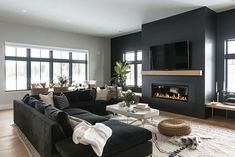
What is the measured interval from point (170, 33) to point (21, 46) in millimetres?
5781

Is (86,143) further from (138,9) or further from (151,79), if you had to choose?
(151,79)

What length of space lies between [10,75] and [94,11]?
14.3ft

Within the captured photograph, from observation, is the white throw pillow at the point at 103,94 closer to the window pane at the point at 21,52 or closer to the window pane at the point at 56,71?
the window pane at the point at 56,71

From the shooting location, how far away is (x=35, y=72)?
7652 mm

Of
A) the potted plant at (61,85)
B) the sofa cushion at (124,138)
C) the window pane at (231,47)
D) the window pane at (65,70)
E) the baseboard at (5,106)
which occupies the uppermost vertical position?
the window pane at (231,47)

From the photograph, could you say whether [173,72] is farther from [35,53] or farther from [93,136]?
Result: [35,53]

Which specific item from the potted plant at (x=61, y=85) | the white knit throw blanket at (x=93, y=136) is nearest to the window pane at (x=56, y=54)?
the potted plant at (x=61, y=85)

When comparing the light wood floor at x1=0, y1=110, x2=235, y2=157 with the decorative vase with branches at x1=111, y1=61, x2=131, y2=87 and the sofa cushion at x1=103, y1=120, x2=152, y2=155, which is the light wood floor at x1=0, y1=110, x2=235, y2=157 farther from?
the decorative vase with branches at x1=111, y1=61, x2=131, y2=87

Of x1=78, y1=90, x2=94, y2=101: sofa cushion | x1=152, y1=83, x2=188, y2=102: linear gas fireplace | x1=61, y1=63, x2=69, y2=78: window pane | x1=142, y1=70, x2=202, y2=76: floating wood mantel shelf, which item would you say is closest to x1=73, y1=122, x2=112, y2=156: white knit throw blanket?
x1=78, y1=90, x2=94, y2=101: sofa cushion

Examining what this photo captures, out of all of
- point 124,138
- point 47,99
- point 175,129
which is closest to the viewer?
point 124,138

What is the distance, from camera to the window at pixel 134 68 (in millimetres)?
8406

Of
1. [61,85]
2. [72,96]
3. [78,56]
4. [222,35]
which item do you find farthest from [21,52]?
[222,35]

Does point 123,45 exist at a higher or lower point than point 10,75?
higher

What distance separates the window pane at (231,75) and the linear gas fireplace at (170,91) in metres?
1.27
